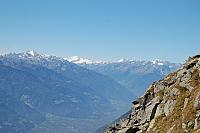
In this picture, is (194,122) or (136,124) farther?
(136,124)

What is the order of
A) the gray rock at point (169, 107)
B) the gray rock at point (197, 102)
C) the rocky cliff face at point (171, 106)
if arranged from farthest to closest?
the gray rock at point (169, 107)
the gray rock at point (197, 102)
the rocky cliff face at point (171, 106)

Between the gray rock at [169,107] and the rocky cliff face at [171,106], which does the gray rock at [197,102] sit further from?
the gray rock at [169,107]

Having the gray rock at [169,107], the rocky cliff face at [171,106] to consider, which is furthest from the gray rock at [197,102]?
the gray rock at [169,107]

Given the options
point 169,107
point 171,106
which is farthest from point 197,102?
point 169,107

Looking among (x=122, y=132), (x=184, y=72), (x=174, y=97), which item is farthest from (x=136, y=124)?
(x=184, y=72)

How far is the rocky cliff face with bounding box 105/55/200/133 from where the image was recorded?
47.4m

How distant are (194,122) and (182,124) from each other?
1.72 metres

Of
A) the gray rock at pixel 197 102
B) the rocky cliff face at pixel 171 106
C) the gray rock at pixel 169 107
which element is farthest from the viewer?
the gray rock at pixel 169 107

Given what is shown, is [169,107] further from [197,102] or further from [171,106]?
[197,102]

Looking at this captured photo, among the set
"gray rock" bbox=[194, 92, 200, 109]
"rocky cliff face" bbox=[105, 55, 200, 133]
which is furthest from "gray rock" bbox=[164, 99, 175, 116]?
"gray rock" bbox=[194, 92, 200, 109]

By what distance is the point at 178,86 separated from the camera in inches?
2255

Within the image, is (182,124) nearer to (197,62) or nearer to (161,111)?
(161,111)

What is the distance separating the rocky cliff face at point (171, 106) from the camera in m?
47.4

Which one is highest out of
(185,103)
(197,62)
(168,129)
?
(197,62)
